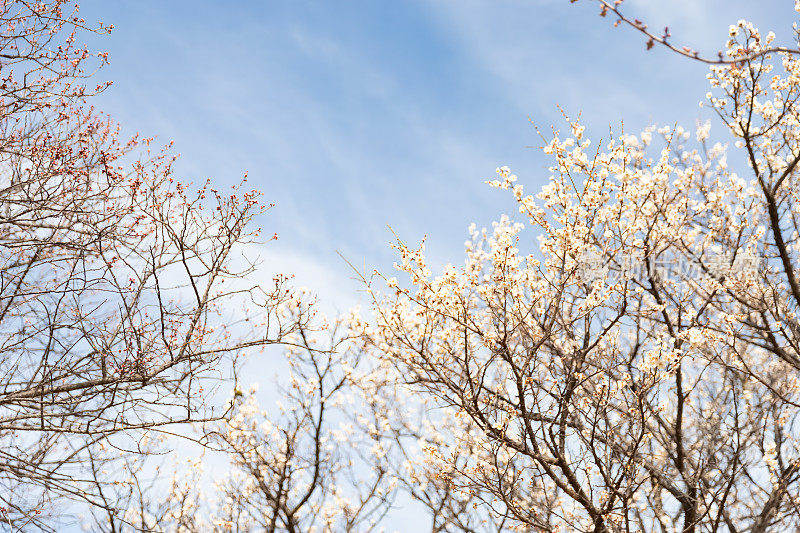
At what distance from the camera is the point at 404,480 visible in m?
8.92

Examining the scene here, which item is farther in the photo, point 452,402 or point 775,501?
point 775,501

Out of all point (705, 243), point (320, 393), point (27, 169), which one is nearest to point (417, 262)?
point (27, 169)

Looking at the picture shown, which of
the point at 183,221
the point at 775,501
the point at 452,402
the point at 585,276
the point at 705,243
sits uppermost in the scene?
the point at 705,243

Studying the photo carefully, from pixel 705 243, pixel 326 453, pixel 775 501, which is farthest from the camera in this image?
pixel 326 453

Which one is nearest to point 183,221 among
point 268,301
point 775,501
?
point 268,301

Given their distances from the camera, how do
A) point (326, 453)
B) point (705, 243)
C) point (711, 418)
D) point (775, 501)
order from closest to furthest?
1. point (775, 501)
2. point (711, 418)
3. point (705, 243)
4. point (326, 453)

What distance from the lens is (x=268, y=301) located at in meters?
5.98

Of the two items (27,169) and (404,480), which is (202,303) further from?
(404,480)

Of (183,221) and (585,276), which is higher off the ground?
(183,221)

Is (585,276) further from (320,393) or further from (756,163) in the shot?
(320,393)

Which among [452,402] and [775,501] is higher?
[452,402]

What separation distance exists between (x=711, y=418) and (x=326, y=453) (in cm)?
618

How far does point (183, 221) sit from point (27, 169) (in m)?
1.39

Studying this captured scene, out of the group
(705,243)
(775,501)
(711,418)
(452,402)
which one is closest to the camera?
(452,402)
